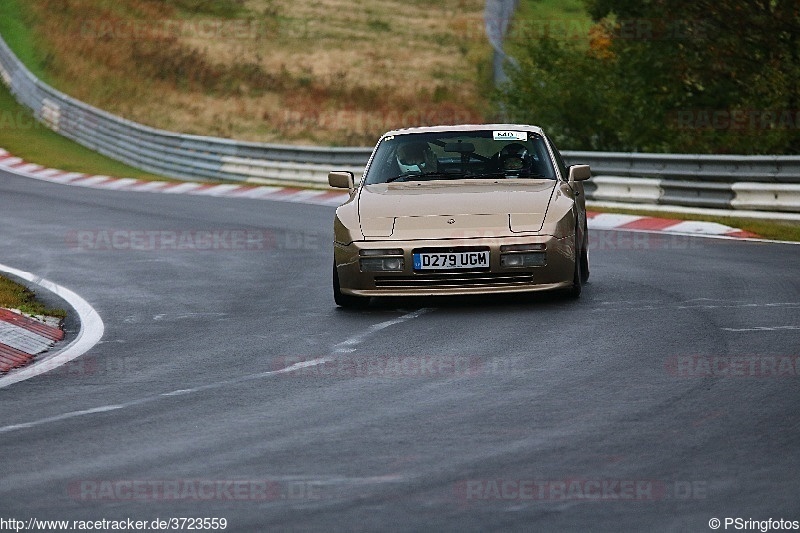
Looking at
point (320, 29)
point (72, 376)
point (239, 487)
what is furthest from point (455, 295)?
point (320, 29)

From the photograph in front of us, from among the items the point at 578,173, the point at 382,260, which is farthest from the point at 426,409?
the point at 578,173

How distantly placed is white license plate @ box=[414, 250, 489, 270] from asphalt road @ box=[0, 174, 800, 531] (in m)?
0.40

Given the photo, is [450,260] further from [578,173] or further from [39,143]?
[39,143]

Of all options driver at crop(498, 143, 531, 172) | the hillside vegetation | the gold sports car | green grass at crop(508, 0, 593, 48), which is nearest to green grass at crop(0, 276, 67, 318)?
the gold sports car

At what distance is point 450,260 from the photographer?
1150 centimetres

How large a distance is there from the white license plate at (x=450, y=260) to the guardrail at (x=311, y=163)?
8.82 meters

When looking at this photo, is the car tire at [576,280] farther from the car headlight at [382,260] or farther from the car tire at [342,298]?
the car tire at [342,298]

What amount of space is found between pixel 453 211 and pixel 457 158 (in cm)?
140

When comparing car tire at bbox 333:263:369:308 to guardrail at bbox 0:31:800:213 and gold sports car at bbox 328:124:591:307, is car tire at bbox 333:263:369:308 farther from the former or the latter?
guardrail at bbox 0:31:800:213

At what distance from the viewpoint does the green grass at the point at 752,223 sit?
17.5 m

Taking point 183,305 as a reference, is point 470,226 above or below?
above

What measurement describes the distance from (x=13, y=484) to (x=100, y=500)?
54cm

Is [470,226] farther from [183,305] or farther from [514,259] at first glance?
[183,305]

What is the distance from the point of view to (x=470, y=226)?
455 inches
